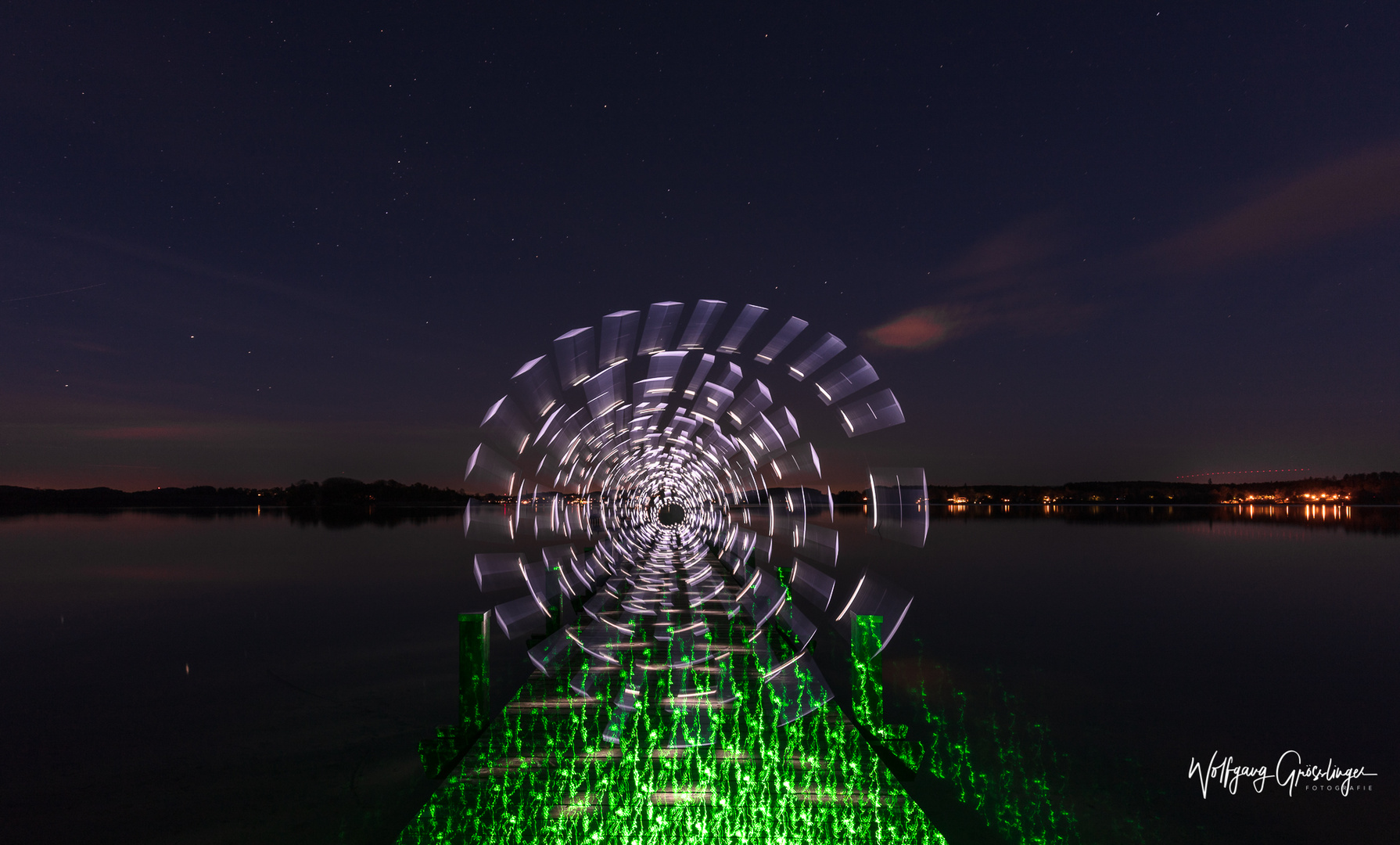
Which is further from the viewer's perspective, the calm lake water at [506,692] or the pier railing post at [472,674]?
the pier railing post at [472,674]

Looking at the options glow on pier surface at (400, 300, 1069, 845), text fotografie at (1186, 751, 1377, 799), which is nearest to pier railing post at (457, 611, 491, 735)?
glow on pier surface at (400, 300, 1069, 845)

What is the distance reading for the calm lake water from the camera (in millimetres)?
5887

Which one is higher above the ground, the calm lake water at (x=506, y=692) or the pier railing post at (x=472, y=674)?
the pier railing post at (x=472, y=674)

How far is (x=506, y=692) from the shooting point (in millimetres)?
8977

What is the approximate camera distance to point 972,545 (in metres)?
32.7

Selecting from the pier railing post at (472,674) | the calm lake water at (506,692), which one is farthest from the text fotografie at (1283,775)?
the pier railing post at (472,674)

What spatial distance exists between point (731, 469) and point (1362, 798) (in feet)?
39.0

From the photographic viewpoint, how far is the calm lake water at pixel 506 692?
5.89 meters

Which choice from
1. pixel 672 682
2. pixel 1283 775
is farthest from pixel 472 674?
pixel 1283 775

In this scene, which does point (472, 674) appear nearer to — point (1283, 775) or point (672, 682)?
point (672, 682)

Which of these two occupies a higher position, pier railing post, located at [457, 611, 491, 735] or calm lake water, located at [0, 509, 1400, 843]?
pier railing post, located at [457, 611, 491, 735]

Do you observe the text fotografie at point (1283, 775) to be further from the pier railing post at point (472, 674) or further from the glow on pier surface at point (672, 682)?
the pier railing post at point (472, 674)

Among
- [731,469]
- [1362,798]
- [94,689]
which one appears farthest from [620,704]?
[731,469]

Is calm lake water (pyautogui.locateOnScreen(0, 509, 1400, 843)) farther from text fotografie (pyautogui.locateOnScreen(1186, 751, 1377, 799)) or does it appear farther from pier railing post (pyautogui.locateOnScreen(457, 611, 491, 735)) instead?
pier railing post (pyautogui.locateOnScreen(457, 611, 491, 735))
